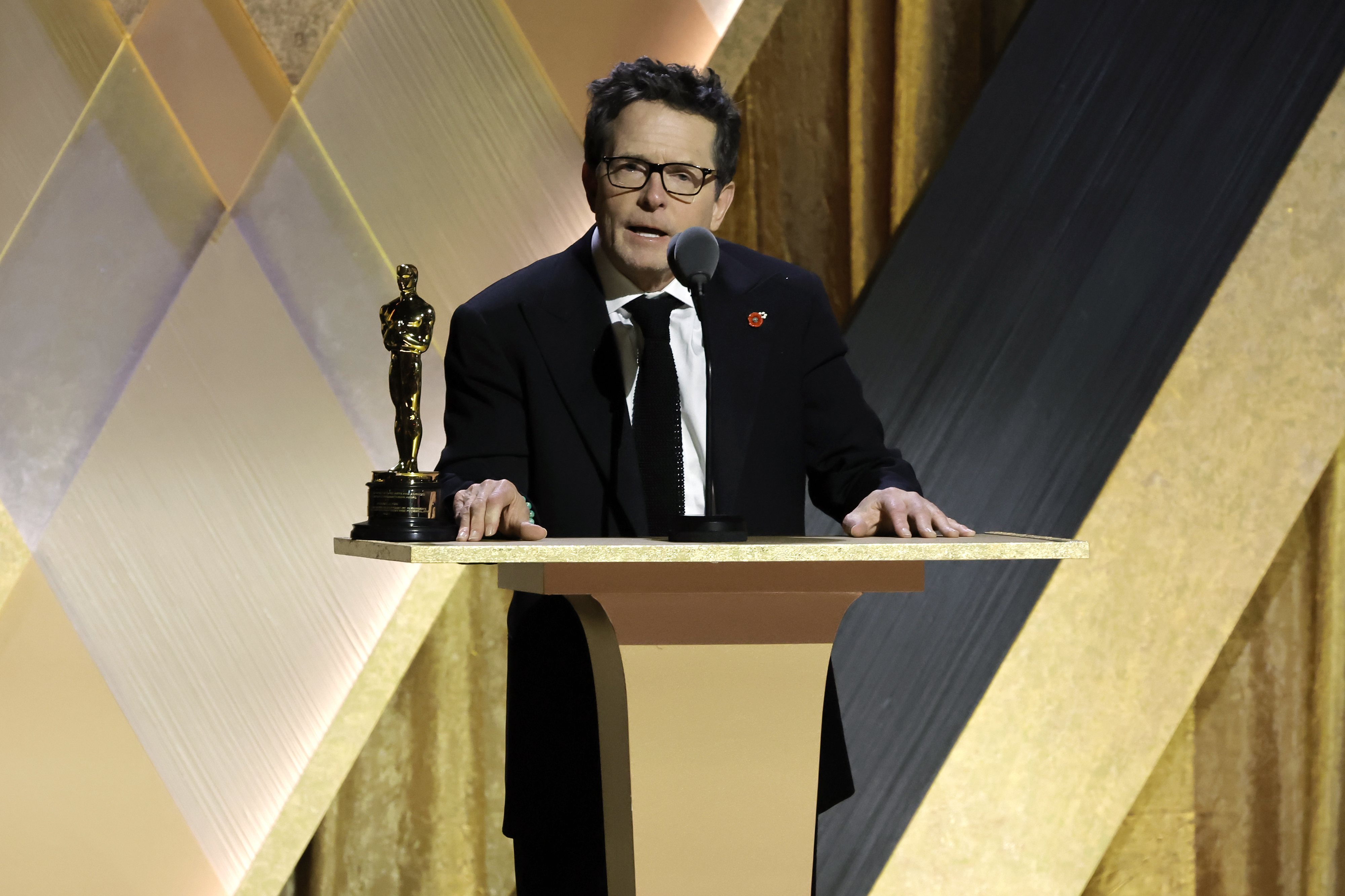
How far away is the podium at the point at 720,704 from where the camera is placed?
1.25m

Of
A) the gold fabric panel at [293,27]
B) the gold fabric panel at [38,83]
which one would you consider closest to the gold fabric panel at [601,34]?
the gold fabric panel at [293,27]

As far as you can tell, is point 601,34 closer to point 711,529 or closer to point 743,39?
point 743,39

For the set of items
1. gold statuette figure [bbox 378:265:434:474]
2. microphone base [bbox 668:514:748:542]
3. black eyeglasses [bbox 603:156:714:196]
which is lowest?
microphone base [bbox 668:514:748:542]

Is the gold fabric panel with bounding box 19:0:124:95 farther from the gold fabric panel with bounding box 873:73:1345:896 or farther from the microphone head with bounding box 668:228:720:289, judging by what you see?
the gold fabric panel with bounding box 873:73:1345:896

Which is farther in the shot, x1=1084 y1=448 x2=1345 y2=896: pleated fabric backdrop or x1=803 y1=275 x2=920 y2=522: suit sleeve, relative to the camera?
x1=1084 y1=448 x2=1345 y2=896: pleated fabric backdrop

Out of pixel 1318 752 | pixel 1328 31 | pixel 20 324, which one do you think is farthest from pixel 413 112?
pixel 1318 752

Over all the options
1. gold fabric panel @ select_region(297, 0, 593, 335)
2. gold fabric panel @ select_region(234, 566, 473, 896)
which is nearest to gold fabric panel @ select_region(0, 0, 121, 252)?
gold fabric panel @ select_region(297, 0, 593, 335)

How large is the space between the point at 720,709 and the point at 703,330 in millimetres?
388

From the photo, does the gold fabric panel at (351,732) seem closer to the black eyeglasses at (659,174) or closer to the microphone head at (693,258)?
the black eyeglasses at (659,174)

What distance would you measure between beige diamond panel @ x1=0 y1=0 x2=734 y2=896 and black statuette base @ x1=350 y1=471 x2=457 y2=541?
130 centimetres

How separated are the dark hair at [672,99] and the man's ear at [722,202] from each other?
23mm

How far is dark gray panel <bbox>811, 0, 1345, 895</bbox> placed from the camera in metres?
2.65

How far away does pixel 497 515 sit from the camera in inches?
50.0

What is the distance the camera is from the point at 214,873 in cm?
261
